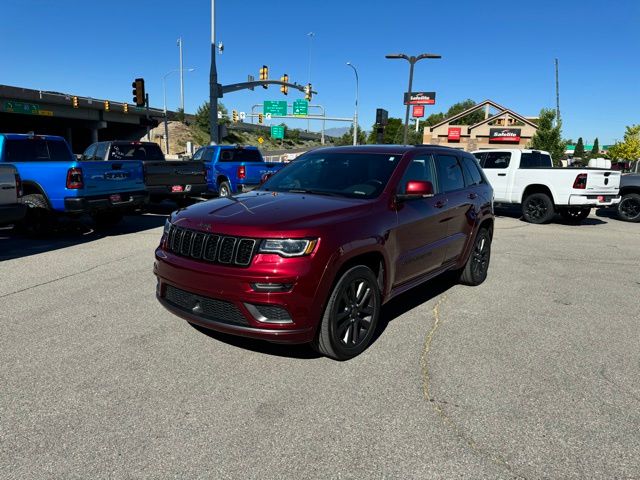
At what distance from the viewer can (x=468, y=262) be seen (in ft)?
19.4

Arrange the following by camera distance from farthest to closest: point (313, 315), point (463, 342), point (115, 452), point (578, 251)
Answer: point (578, 251)
point (463, 342)
point (313, 315)
point (115, 452)

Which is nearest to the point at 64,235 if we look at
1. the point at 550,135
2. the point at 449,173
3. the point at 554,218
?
the point at 449,173

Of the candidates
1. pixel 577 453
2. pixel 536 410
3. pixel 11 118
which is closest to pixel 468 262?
pixel 536 410

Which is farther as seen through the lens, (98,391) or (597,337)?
(597,337)

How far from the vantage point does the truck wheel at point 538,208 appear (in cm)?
1234

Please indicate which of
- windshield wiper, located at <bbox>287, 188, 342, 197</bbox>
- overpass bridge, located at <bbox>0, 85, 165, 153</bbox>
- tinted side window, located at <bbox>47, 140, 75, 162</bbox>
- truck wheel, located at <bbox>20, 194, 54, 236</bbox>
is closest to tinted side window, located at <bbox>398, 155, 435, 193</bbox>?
windshield wiper, located at <bbox>287, 188, 342, 197</bbox>

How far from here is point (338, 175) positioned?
4637 mm

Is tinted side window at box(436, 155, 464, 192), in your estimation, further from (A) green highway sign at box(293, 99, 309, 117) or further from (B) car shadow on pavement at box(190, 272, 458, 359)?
(A) green highway sign at box(293, 99, 309, 117)

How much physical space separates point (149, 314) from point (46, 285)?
1.95m

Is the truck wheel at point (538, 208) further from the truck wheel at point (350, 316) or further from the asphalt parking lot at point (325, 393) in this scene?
the truck wheel at point (350, 316)

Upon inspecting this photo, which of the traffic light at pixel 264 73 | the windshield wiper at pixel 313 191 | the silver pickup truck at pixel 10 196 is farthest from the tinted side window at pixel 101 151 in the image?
the traffic light at pixel 264 73

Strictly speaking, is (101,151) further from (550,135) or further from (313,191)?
(550,135)

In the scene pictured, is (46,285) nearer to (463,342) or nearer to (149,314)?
(149,314)

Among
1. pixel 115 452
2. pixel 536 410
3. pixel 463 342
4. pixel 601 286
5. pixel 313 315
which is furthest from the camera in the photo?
pixel 601 286
